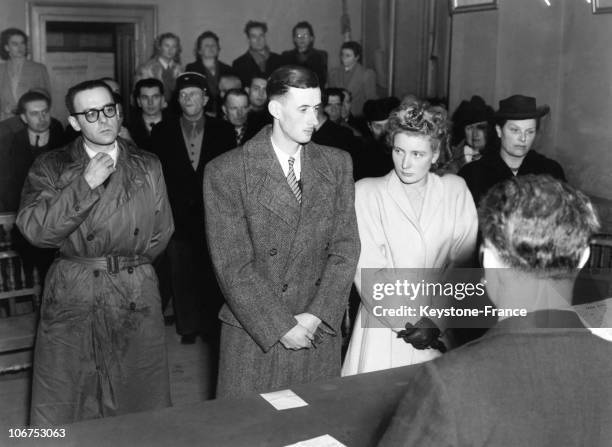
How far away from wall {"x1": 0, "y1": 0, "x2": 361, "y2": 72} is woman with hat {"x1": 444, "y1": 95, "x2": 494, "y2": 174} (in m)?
3.23

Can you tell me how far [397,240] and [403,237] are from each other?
27 mm

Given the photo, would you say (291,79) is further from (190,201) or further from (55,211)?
(190,201)

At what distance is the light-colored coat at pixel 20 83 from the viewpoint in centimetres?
746

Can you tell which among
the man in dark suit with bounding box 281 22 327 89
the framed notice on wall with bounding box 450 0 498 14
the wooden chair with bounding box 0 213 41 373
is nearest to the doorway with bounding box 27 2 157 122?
the man in dark suit with bounding box 281 22 327 89

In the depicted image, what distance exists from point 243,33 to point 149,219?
19.8ft

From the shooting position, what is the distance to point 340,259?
3.03 metres

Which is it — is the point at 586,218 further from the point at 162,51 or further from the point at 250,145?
the point at 162,51

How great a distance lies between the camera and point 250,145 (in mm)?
2955

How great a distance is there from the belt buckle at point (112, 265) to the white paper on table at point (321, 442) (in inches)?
55.5

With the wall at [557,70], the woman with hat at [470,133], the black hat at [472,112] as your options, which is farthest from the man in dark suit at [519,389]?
the black hat at [472,112]

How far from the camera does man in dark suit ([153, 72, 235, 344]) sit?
5055 millimetres

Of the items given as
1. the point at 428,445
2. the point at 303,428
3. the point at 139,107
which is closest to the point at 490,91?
the point at 139,107

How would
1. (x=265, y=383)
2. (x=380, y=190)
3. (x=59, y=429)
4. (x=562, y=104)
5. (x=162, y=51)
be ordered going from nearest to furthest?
(x=59, y=429) < (x=265, y=383) < (x=380, y=190) < (x=562, y=104) < (x=162, y=51)

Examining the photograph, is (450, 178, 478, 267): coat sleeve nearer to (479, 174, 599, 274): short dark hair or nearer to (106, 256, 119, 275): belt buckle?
(106, 256, 119, 275): belt buckle
